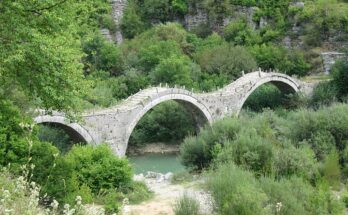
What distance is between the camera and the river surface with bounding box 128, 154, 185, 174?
85.4 feet

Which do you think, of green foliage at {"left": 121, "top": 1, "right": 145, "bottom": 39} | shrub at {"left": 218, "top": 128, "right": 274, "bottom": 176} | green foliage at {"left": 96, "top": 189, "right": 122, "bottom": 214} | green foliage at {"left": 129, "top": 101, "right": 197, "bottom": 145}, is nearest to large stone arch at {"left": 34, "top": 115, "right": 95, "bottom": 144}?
green foliage at {"left": 129, "top": 101, "right": 197, "bottom": 145}

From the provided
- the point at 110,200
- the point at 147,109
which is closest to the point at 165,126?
the point at 147,109

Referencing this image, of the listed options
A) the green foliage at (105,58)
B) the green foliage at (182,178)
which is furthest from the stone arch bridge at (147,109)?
the green foliage at (105,58)

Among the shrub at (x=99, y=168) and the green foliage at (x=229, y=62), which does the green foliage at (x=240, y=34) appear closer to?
the green foliage at (x=229, y=62)

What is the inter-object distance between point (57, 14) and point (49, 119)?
12805 millimetres

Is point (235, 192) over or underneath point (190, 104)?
underneath

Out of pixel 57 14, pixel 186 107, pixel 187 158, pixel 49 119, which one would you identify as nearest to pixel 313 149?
pixel 187 158

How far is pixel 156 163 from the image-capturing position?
28.7 m

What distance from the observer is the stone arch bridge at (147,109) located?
23.4 meters

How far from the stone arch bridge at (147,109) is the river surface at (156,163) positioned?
172 cm

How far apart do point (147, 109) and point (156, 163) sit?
367cm

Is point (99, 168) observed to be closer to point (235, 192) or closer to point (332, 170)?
point (235, 192)

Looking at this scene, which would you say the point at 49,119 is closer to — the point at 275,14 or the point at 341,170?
the point at 341,170

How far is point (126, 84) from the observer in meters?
39.5
